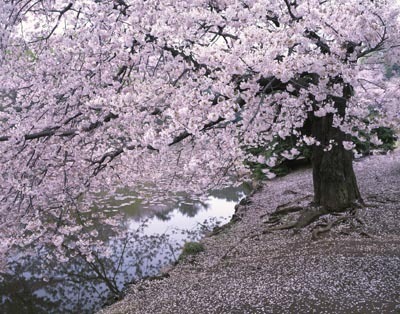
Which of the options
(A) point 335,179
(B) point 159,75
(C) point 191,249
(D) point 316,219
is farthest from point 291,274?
(B) point 159,75

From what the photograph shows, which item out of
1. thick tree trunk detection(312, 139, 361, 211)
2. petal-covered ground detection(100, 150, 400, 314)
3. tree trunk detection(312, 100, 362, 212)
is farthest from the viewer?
thick tree trunk detection(312, 139, 361, 211)

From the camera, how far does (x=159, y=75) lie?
6.85m

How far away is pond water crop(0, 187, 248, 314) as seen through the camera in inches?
321

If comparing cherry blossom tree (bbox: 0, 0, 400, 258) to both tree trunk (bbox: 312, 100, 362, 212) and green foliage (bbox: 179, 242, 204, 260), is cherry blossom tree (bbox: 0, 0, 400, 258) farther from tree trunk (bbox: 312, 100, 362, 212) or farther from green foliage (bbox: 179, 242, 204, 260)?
green foliage (bbox: 179, 242, 204, 260)

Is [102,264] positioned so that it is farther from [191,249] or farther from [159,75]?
[159,75]

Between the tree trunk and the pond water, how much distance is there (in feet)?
12.8

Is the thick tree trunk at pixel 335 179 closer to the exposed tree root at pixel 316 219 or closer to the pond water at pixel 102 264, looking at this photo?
the exposed tree root at pixel 316 219

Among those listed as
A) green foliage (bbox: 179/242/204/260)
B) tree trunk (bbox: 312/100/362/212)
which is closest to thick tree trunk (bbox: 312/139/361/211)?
tree trunk (bbox: 312/100/362/212)

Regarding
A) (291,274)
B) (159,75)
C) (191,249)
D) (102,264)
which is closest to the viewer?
(291,274)

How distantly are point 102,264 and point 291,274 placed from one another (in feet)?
17.8

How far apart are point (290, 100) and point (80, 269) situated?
247 inches

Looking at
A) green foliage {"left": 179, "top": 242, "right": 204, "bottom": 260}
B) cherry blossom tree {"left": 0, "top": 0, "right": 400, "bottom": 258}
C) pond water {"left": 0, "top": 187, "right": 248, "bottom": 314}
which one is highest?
cherry blossom tree {"left": 0, "top": 0, "right": 400, "bottom": 258}

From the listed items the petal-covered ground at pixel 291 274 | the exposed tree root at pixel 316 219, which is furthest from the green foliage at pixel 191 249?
the exposed tree root at pixel 316 219

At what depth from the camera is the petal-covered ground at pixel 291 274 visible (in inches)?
190
